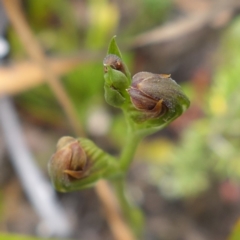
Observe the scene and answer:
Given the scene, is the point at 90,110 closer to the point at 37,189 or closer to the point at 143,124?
the point at 37,189

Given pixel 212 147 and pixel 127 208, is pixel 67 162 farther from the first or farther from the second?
pixel 212 147

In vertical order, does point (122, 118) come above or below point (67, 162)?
below

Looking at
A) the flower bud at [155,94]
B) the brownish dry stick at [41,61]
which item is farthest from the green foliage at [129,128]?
the brownish dry stick at [41,61]

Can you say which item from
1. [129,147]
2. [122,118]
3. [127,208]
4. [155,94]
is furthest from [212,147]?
[155,94]

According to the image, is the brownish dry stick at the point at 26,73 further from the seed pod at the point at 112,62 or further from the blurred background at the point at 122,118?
the seed pod at the point at 112,62

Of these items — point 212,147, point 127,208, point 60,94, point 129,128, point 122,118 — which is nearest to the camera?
point 129,128

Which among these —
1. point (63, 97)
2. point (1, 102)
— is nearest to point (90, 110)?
point (1, 102)

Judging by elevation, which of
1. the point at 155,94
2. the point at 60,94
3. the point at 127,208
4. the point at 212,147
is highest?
the point at 155,94
